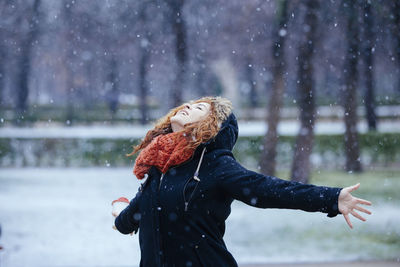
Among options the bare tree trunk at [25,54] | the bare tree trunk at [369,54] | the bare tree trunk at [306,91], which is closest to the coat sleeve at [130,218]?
the bare tree trunk at [306,91]

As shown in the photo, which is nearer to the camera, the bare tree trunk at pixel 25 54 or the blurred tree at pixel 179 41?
the blurred tree at pixel 179 41

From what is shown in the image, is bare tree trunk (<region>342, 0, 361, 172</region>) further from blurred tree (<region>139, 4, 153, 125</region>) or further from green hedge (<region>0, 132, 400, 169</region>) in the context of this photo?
blurred tree (<region>139, 4, 153, 125</region>)

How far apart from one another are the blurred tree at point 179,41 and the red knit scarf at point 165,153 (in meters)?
9.77

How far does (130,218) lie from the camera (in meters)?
2.64

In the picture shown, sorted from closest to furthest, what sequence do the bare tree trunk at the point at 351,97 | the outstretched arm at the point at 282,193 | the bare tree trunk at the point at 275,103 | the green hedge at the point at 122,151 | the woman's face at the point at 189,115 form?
the outstretched arm at the point at 282,193 → the woman's face at the point at 189,115 → the bare tree trunk at the point at 275,103 → the bare tree trunk at the point at 351,97 → the green hedge at the point at 122,151

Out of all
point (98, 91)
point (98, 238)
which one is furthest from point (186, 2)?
point (98, 91)

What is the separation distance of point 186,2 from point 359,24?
4035 mm

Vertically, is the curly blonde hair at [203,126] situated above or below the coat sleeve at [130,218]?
above

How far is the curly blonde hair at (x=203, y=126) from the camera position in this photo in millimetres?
2428

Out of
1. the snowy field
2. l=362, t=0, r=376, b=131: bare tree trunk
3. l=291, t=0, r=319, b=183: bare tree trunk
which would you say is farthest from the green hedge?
the snowy field

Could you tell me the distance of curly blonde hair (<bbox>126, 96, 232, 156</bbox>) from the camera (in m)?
2.43

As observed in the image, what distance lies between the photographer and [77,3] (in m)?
14.2

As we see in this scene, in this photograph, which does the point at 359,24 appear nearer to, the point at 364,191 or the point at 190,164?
the point at 364,191

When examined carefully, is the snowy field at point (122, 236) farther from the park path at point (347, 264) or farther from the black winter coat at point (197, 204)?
the black winter coat at point (197, 204)
